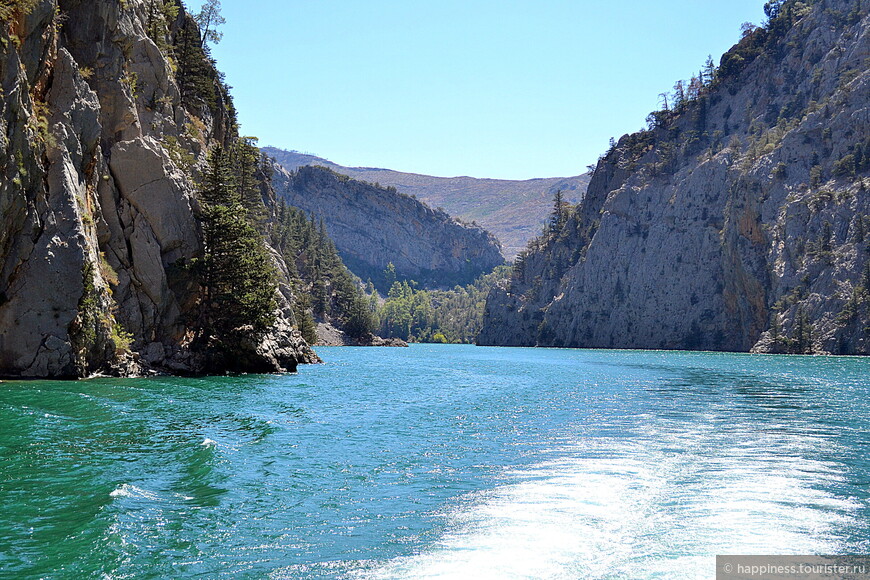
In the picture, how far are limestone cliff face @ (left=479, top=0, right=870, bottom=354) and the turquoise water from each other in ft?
299

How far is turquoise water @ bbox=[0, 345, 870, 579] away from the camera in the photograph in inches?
518

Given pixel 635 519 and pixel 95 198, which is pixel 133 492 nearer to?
pixel 635 519

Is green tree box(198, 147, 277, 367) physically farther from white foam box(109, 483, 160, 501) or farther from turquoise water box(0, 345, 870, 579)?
white foam box(109, 483, 160, 501)

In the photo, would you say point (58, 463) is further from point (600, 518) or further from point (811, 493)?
point (811, 493)

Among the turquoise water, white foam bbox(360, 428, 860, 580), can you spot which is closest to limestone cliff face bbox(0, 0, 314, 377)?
the turquoise water

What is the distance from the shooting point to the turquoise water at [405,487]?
13164 millimetres

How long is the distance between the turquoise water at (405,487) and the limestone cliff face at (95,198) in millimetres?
5464

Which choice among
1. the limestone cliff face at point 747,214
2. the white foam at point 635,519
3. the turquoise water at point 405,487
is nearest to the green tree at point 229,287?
the turquoise water at point 405,487

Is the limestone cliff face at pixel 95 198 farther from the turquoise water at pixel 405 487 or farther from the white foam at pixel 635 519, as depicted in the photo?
the white foam at pixel 635 519

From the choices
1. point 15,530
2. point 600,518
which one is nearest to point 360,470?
point 600,518

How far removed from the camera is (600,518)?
16344 mm

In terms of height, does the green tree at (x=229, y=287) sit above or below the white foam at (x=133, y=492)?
above

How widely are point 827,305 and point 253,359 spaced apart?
94.6 meters

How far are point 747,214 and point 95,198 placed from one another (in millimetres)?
121932
